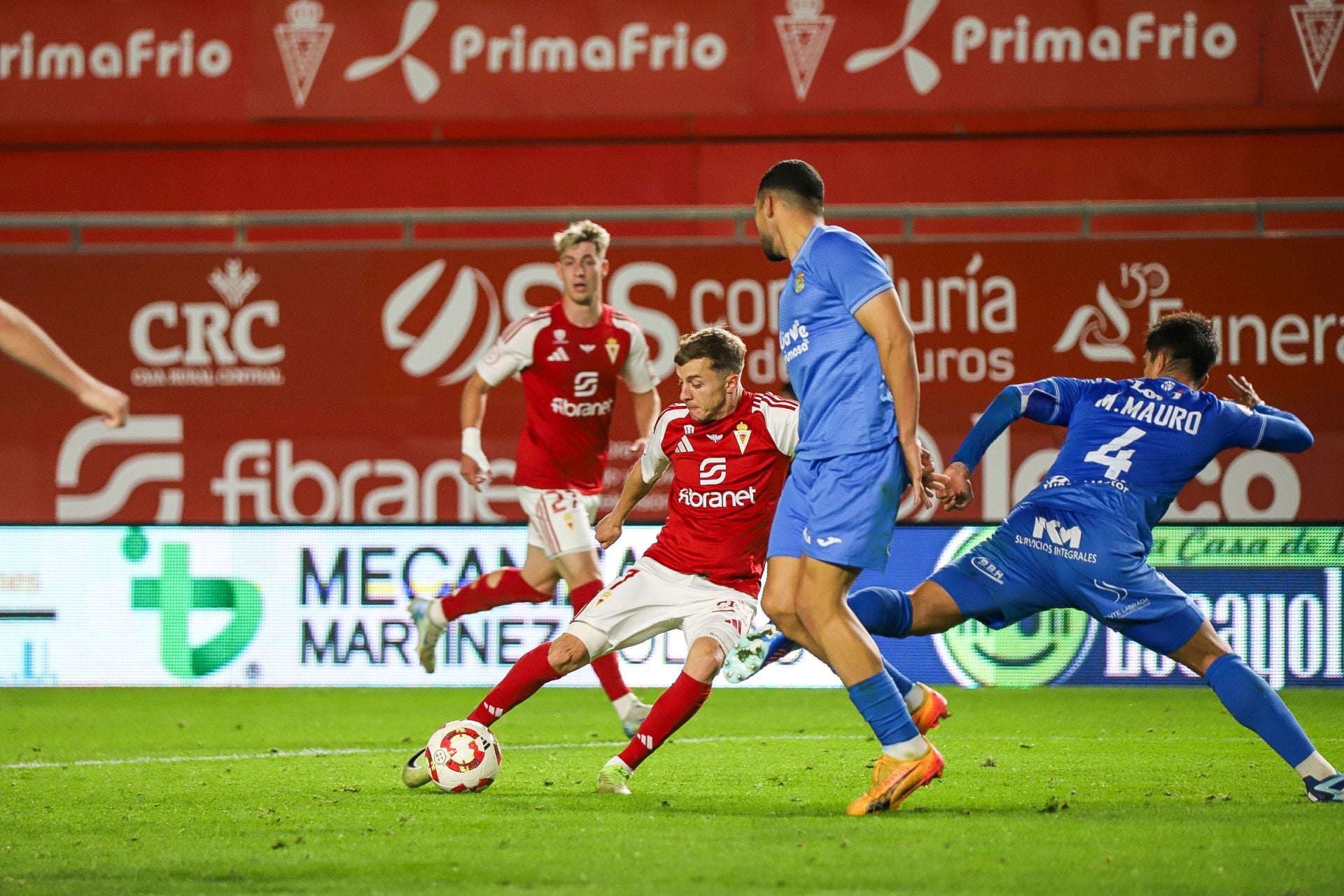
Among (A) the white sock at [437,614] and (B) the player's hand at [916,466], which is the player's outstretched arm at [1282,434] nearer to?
(B) the player's hand at [916,466]

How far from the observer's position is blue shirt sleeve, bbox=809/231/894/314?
5.11 meters

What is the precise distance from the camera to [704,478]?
6121 mm

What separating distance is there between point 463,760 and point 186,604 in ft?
16.9

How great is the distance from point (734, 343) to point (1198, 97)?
8.91 m

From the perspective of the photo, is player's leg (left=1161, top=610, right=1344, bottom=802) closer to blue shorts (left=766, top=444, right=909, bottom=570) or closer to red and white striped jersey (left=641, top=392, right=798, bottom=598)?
blue shorts (left=766, top=444, right=909, bottom=570)

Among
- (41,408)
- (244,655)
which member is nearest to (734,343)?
(244,655)

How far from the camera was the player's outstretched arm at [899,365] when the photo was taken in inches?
199

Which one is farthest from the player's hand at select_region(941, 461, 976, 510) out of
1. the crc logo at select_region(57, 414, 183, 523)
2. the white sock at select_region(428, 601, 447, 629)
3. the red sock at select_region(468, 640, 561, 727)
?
the crc logo at select_region(57, 414, 183, 523)

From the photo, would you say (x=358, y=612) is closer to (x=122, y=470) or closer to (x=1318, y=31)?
(x=122, y=470)

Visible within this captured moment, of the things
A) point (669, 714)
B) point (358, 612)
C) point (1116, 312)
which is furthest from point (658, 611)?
point (1116, 312)

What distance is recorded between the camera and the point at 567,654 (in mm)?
5844

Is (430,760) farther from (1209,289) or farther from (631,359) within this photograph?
(1209,289)

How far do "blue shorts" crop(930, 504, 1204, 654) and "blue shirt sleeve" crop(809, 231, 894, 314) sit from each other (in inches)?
44.3

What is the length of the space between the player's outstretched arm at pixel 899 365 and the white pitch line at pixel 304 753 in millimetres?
3022
